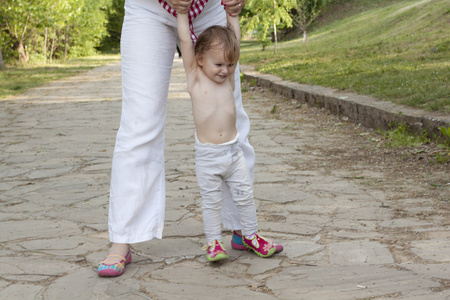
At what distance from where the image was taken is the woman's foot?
2.56 m

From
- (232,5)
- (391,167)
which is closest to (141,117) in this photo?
(232,5)

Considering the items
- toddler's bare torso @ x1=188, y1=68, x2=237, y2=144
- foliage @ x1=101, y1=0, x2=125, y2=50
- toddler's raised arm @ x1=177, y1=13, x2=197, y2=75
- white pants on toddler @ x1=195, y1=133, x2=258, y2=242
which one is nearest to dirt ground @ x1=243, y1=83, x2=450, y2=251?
white pants on toddler @ x1=195, y1=133, x2=258, y2=242

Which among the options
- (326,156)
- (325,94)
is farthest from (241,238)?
(325,94)

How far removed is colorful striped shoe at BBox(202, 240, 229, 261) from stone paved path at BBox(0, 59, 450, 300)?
0.05 metres

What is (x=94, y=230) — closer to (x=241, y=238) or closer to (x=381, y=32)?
(x=241, y=238)

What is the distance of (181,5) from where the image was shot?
2477 mm

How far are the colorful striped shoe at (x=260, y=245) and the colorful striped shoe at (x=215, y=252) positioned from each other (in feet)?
0.48

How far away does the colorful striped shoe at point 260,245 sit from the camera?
273 centimetres

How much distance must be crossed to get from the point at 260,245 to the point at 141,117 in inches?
30.9

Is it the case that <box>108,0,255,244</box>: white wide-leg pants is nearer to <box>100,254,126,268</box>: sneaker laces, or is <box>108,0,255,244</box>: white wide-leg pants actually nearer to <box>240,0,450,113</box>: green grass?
<box>100,254,126,268</box>: sneaker laces

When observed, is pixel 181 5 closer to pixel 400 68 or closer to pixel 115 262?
pixel 115 262

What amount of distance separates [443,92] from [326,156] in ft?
5.15

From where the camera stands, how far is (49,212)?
144 inches

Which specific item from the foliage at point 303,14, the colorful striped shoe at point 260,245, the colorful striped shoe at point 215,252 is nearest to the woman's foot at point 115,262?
the colorful striped shoe at point 215,252
